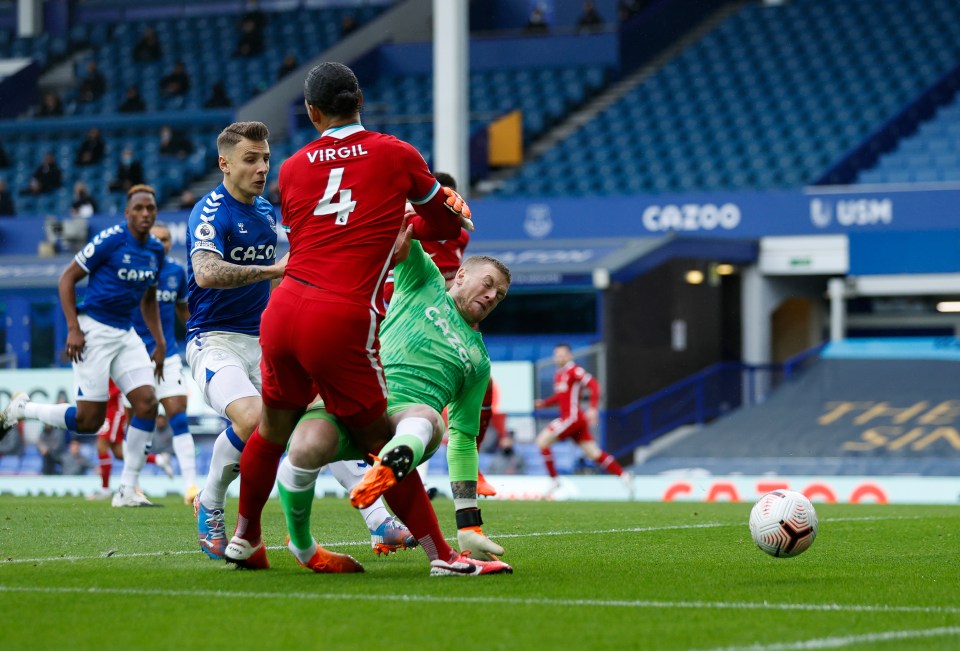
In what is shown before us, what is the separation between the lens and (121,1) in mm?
36750

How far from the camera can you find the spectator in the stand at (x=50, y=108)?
31922mm

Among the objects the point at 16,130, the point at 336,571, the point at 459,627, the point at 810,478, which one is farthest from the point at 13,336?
the point at 459,627

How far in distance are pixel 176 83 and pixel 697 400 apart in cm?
1380

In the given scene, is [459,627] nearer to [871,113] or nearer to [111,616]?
[111,616]

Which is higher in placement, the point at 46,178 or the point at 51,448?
the point at 46,178

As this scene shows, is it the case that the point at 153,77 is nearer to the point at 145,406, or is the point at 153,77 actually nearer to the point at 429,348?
the point at 145,406

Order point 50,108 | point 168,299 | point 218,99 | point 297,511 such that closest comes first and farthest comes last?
point 297,511 < point 168,299 < point 218,99 < point 50,108

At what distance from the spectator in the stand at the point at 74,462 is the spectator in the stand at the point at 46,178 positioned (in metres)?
8.39

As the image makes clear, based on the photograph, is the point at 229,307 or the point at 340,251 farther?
the point at 229,307

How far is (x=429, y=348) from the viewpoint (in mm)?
6906

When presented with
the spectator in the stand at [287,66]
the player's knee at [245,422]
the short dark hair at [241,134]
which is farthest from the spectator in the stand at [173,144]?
the player's knee at [245,422]

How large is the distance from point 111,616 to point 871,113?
73.0 feet

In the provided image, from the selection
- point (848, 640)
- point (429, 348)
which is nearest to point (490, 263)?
point (429, 348)

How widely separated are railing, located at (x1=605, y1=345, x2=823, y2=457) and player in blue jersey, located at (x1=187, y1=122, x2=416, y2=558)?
14055mm
